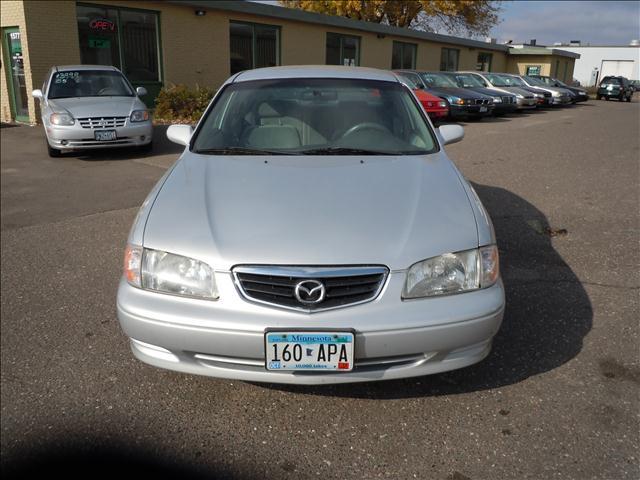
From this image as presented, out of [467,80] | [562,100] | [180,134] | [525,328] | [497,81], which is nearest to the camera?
[525,328]

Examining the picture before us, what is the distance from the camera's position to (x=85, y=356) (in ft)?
10.3

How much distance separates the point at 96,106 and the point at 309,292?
8048 mm

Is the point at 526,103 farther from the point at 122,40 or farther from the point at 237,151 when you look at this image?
the point at 237,151

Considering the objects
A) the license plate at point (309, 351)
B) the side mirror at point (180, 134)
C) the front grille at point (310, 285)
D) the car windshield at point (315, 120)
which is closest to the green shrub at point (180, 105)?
the side mirror at point (180, 134)

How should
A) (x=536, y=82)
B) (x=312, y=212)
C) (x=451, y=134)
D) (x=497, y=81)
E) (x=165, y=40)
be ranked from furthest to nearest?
(x=536, y=82) → (x=497, y=81) → (x=165, y=40) → (x=451, y=134) → (x=312, y=212)

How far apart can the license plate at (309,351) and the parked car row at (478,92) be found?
11.1 m

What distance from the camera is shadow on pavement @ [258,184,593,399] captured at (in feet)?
9.34

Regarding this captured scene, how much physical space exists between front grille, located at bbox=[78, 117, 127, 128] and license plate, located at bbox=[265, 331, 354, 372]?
7.69 meters

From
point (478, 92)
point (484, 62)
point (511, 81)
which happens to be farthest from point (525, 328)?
point (484, 62)

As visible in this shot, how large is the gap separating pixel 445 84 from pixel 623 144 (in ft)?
22.3

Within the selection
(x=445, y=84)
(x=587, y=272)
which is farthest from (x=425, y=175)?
(x=445, y=84)

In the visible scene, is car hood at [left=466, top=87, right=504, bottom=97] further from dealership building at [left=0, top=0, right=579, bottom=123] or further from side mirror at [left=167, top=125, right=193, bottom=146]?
side mirror at [left=167, top=125, right=193, bottom=146]

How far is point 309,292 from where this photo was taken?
2.31 metres

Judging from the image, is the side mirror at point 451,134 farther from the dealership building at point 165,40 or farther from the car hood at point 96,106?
the dealership building at point 165,40
